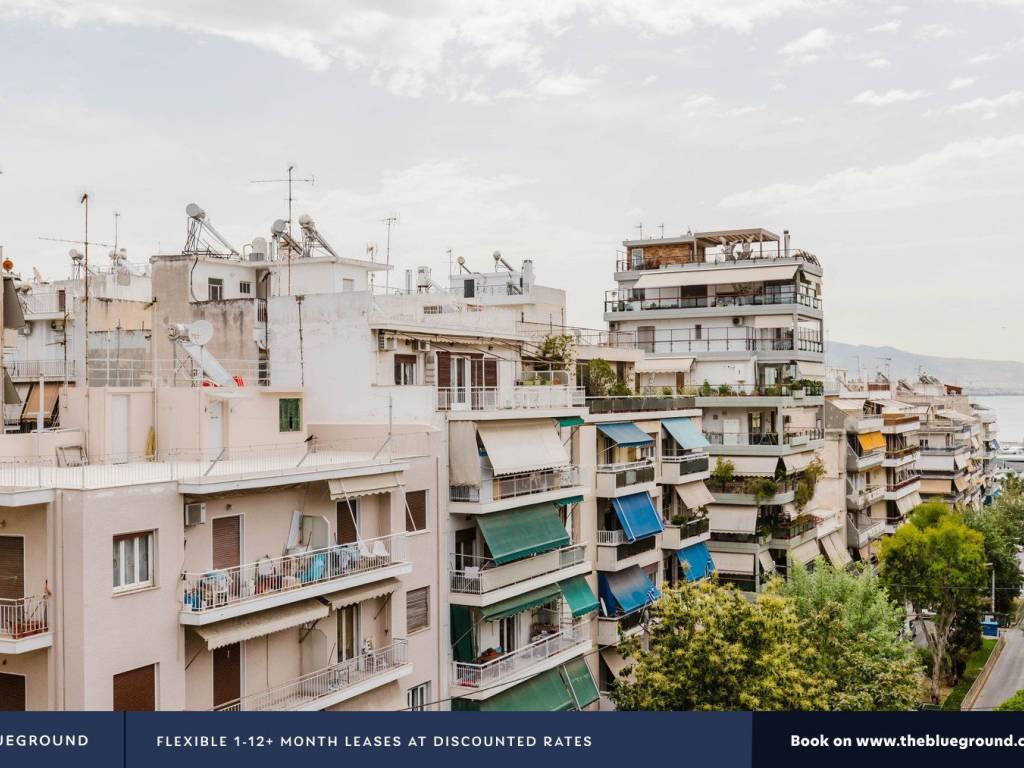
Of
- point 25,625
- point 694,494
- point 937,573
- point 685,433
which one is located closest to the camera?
point 25,625

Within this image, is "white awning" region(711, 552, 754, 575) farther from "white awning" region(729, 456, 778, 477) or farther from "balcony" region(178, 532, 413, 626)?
"balcony" region(178, 532, 413, 626)

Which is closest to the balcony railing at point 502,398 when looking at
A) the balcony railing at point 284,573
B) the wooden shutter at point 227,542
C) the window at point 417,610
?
the window at point 417,610

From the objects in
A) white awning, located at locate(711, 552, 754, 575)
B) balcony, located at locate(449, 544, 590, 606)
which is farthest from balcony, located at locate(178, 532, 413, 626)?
white awning, located at locate(711, 552, 754, 575)

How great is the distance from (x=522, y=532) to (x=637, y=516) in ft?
25.1

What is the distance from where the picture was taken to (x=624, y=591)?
117 feet

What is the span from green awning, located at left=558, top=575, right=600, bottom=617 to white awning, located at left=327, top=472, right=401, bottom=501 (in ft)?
27.7

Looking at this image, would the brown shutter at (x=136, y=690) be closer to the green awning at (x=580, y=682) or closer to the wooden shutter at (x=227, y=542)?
the wooden shutter at (x=227, y=542)

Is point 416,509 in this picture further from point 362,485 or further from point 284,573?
point 284,573

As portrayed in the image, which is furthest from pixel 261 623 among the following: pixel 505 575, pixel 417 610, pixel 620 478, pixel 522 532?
pixel 620 478

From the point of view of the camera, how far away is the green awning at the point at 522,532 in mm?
28516

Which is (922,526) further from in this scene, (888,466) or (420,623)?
(420,623)

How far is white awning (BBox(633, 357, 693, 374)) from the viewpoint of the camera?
4941cm

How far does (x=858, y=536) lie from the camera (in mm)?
57906

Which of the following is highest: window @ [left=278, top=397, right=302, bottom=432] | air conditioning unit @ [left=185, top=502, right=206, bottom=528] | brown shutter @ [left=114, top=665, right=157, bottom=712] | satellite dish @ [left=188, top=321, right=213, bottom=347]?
satellite dish @ [left=188, top=321, right=213, bottom=347]
